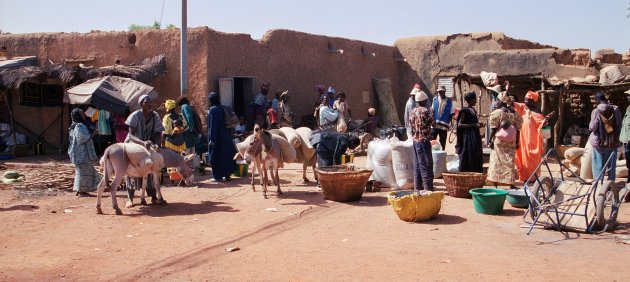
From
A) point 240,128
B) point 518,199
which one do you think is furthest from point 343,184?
point 240,128

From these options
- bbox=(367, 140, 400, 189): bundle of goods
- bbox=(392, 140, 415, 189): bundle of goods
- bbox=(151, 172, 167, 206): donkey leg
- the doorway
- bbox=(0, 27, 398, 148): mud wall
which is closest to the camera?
bbox=(151, 172, 167, 206): donkey leg

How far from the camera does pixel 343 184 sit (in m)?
8.49

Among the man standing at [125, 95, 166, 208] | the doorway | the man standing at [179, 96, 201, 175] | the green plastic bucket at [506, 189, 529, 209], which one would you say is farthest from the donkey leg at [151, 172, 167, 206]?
the doorway

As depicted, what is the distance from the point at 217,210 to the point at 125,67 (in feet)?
22.9

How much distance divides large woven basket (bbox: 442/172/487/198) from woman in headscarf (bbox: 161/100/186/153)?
4.68 m

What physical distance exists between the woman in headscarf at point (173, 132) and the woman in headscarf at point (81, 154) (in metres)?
1.42

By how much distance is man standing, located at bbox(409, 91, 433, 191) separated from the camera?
852 cm

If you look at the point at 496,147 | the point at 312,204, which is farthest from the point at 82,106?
the point at 496,147

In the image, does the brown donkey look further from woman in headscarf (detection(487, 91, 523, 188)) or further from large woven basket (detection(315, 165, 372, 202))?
woman in headscarf (detection(487, 91, 523, 188))

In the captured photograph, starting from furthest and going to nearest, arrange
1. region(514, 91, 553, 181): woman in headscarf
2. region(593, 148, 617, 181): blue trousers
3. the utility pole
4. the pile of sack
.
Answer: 1. the utility pole
2. the pile of sack
3. region(514, 91, 553, 181): woman in headscarf
4. region(593, 148, 617, 181): blue trousers

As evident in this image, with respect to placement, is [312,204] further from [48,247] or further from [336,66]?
[336,66]

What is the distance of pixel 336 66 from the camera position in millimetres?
19297

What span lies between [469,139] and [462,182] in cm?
95

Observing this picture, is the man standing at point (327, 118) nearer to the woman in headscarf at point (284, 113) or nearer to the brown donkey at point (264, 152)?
the brown donkey at point (264, 152)
